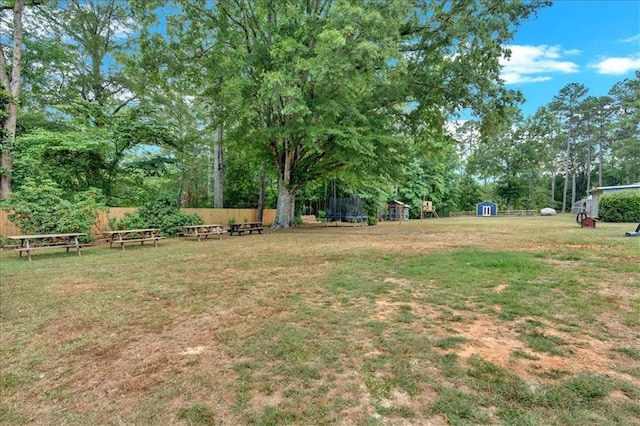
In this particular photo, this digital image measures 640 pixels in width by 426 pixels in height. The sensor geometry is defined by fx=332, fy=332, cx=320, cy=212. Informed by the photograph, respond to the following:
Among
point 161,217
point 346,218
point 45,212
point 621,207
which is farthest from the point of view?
point 346,218

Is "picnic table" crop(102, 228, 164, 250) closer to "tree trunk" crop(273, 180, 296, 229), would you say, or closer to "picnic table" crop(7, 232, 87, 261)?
"picnic table" crop(7, 232, 87, 261)

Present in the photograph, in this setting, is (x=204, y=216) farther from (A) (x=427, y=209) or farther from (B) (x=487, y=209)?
(B) (x=487, y=209)

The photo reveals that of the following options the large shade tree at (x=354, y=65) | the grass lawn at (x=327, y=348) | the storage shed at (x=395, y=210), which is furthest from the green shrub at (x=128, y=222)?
the storage shed at (x=395, y=210)

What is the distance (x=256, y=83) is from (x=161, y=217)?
21.6 feet

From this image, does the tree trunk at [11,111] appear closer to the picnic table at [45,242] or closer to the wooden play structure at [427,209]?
the picnic table at [45,242]

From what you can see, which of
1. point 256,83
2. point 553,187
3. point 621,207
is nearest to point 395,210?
point 621,207

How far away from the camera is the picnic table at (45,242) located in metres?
8.12

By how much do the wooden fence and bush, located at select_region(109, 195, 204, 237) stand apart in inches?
28.6

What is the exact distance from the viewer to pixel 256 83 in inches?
519

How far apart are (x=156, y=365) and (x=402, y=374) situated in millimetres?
1990

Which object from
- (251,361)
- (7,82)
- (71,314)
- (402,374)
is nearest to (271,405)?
(251,361)

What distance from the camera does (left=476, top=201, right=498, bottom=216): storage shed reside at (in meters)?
44.9

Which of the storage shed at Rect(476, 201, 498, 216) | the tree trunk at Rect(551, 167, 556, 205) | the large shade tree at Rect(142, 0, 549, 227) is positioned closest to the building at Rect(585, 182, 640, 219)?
the storage shed at Rect(476, 201, 498, 216)

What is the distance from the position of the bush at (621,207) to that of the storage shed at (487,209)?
886 inches
